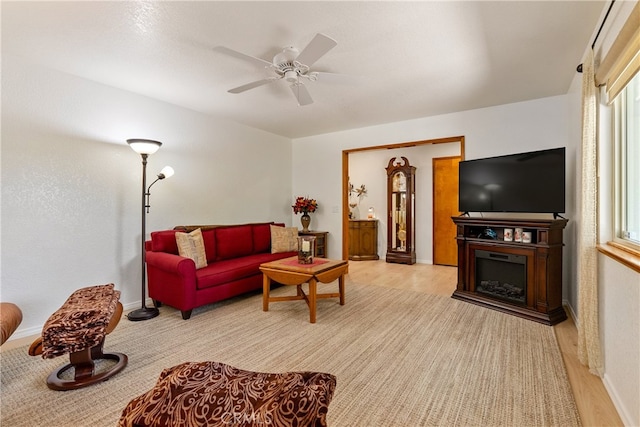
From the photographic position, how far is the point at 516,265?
3.41m

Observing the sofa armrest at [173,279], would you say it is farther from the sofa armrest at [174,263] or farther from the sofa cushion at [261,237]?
the sofa cushion at [261,237]

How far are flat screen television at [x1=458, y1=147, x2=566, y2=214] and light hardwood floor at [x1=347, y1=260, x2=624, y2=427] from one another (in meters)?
1.22

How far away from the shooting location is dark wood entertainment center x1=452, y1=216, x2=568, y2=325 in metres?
3.09

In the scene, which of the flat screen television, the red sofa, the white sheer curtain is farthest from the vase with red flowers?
the white sheer curtain

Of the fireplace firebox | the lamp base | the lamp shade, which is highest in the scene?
the lamp shade

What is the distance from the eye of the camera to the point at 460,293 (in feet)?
12.3

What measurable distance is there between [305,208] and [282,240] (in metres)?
1.09

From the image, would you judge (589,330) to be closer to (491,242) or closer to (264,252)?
(491,242)

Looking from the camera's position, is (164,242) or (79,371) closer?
(79,371)

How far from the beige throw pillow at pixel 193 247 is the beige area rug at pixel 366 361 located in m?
0.56

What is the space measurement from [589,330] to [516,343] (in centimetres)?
59

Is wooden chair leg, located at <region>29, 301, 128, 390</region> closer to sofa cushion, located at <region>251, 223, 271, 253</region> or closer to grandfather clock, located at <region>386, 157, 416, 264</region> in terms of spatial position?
sofa cushion, located at <region>251, 223, 271, 253</region>

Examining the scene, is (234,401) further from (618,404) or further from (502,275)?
(502,275)

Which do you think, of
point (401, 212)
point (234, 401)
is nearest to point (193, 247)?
point (234, 401)
